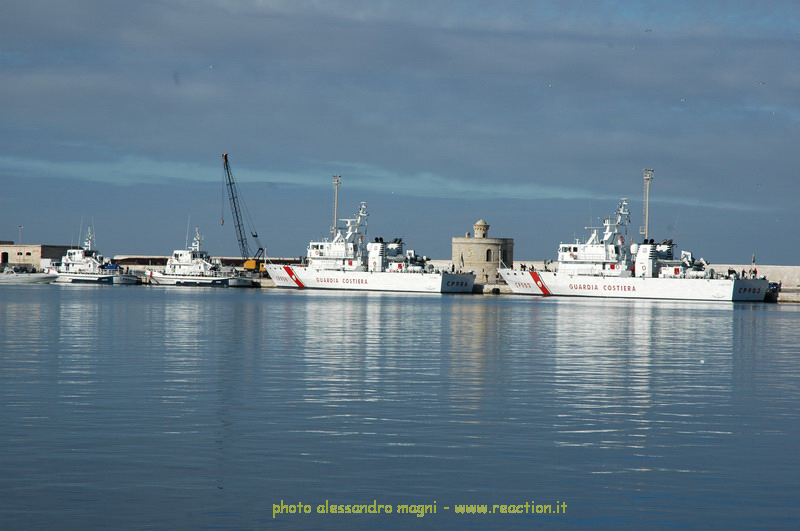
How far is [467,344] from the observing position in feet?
120

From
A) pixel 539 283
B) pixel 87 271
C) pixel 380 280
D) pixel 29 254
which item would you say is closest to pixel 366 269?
pixel 380 280

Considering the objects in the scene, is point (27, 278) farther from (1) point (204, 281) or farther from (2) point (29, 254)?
(2) point (29, 254)

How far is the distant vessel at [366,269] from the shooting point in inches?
4464

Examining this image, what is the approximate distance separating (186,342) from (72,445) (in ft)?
65.8

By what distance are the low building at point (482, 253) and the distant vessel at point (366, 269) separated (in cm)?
732

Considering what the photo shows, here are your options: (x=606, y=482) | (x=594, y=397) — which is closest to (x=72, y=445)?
(x=606, y=482)

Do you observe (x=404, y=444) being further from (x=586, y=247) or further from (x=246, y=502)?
(x=586, y=247)

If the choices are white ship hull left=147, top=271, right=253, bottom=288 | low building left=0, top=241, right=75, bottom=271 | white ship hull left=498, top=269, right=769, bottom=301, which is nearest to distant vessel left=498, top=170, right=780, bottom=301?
Result: white ship hull left=498, top=269, right=769, bottom=301

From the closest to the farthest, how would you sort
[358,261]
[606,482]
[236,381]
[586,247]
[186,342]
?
[606,482]
[236,381]
[186,342]
[586,247]
[358,261]

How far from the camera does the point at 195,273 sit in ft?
420

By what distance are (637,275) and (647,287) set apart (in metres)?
1.96

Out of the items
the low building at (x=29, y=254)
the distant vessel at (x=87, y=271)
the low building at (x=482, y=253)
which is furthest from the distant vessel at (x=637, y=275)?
the low building at (x=29, y=254)

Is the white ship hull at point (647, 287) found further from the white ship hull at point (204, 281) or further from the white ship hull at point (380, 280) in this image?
the white ship hull at point (204, 281)

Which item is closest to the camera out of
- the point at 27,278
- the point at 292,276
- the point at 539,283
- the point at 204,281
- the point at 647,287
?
the point at 647,287
